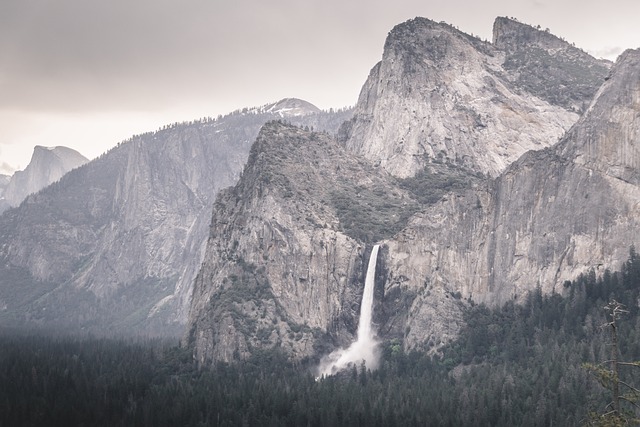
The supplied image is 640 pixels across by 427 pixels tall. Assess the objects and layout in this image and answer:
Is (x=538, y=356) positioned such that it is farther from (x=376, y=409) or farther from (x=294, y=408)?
(x=294, y=408)

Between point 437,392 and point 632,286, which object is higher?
point 632,286

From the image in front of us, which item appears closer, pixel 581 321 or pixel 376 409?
pixel 376 409

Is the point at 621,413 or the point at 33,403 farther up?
the point at 621,413

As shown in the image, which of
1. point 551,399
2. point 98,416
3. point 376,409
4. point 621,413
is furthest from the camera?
point 98,416

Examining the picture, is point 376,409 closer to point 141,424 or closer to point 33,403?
point 141,424

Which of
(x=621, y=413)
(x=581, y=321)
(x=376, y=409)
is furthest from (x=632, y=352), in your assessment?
(x=621, y=413)

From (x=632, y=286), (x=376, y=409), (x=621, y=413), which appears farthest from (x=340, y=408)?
(x=621, y=413)

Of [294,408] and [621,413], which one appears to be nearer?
[621,413]

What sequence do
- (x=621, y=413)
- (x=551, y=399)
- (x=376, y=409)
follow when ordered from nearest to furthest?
(x=621, y=413)
(x=551, y=399)
(x=376, y=409)

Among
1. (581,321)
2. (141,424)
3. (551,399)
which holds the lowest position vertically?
(141,424)
